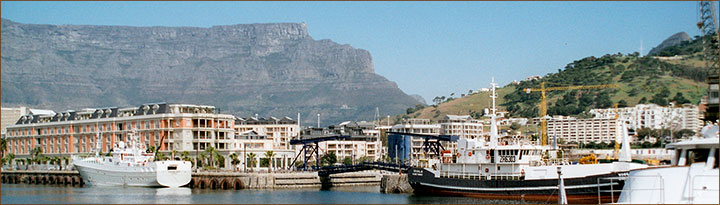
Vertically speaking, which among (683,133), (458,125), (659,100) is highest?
(659,100)

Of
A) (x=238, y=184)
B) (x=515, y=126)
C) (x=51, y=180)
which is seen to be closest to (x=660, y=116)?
(x=515, y=126)

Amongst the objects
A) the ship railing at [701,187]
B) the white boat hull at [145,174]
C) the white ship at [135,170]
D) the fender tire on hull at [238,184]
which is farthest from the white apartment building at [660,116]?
the white ship at [135,170]

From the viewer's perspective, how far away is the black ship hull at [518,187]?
50.9 m

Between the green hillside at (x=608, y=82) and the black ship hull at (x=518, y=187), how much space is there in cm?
3352

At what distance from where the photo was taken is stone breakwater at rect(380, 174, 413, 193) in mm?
73125

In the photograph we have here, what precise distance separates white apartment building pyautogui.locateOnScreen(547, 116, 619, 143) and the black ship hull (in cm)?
5100

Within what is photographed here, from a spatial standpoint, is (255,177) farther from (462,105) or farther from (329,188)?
(462,105)

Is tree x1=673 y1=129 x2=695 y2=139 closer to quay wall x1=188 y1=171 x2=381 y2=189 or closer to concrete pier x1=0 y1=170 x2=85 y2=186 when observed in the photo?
quay wall x1=188 y1=171 x2=381 y2=189

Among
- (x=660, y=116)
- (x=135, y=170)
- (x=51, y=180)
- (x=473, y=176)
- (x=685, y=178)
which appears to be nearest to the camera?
(x=685, y=178)

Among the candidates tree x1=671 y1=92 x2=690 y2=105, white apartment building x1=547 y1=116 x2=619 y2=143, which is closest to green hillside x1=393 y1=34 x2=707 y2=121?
tree x1=671 y1=92 x2=690 y2=105

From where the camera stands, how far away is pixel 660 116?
3351 inches

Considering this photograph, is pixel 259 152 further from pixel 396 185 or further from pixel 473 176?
pixel 473 176

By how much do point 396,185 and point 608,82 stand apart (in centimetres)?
7161

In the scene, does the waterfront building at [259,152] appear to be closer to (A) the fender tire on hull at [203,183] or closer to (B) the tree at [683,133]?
(A) the fender tire on hull at [203,183]
